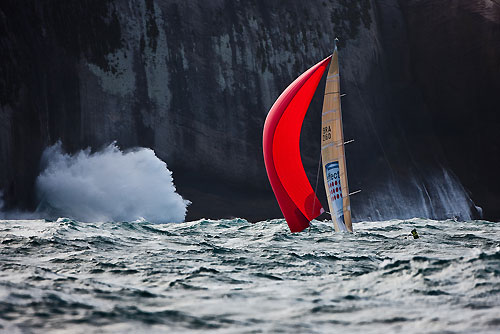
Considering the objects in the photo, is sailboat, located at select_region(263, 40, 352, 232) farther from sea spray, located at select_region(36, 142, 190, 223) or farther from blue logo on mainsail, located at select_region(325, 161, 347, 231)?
sea spray, located at select_region(36, 142, 190, 223)

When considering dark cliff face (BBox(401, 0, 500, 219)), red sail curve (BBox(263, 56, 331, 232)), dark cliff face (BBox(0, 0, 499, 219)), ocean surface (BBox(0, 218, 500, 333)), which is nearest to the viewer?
ocean surface (BBox(0, 218, 500, 333))

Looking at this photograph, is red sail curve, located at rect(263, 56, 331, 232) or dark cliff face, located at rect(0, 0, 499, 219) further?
dark cliff face, located at rect(0, 0, 499, 219)

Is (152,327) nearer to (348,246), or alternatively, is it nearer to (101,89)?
(348,246)

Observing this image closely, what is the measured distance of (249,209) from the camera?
2845 cm

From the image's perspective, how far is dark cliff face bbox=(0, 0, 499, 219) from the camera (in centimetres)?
2630

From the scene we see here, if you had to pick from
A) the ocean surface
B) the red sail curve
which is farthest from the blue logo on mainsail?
the ocean surface

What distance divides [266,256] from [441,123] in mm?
24251

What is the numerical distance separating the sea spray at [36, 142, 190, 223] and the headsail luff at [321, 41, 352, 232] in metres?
12.2

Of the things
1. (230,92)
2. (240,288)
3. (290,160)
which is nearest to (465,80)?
(230,92)

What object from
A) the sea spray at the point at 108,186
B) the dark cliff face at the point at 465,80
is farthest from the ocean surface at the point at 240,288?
the dark cliff face at the point at 465,80

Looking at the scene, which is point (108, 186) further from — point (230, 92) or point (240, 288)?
point (240, 288)

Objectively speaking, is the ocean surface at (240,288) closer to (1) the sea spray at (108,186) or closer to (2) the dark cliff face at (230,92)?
(1) the sea spray at (108,186)

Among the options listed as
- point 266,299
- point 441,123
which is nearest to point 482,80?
point 441,123

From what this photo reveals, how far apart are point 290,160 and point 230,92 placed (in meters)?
14.9
